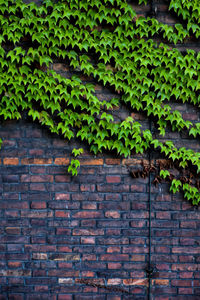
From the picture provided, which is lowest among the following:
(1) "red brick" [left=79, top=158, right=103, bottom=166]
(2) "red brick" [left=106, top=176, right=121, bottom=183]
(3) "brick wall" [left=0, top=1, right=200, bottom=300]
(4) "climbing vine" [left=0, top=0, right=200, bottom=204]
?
(3) "brick wall" [left=0, top=1, right=200, bottom=300]

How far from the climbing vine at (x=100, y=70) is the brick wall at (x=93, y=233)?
0.43ft

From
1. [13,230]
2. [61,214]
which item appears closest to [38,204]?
[61,214]

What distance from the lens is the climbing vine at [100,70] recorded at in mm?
2076

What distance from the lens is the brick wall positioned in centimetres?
221

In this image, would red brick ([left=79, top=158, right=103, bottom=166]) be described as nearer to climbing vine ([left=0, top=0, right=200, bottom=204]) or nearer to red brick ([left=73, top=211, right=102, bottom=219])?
climbing vine ([left=0, top=0, right=200, bottom=204])

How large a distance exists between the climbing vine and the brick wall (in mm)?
130

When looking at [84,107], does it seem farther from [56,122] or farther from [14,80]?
[14,80]

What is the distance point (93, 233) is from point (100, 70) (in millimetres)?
1547

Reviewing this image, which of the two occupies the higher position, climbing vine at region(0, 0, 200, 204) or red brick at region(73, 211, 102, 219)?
climbing vine at region(0, 0, 200, 204)

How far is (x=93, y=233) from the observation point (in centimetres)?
222

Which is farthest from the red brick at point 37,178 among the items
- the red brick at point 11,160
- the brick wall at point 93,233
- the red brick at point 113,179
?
the red brick at point 113,179

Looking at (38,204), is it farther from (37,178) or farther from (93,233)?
(93,233)

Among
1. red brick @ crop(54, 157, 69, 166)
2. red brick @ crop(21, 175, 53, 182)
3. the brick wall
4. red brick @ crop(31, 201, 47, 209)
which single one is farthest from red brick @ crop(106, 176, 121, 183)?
red brick @ crop(31, 201, 47, 209)

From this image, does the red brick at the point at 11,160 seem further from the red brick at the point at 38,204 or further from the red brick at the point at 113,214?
the red brick at the point at 113,214
